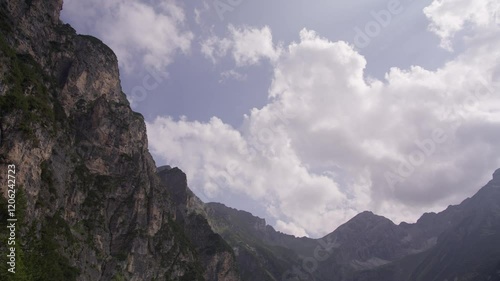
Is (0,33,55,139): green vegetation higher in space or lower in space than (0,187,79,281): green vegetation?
higher

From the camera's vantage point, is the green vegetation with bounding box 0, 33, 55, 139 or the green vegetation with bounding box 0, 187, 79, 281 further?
the green vegetation with bounding box 0, 33, 55, 139

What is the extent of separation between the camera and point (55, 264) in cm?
14975

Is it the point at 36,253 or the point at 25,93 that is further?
the point at 25,93

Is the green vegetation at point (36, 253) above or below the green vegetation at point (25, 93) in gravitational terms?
below

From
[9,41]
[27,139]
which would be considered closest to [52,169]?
[27,139]

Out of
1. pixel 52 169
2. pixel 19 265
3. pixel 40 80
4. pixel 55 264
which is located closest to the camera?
pixel 19 265

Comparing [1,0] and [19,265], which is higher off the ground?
[1,0]

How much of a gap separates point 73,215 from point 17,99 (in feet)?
217

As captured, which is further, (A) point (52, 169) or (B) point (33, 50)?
(B) point (33, 50)

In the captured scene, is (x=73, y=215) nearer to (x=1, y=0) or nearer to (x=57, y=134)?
(x=57, y=134)

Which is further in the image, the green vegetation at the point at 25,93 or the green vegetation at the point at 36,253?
the green vegetation at the point at 25,93

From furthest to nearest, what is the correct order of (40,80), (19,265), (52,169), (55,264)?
1. (40,80)
2. (52,169)
3. (55,264)
4. (19,265)

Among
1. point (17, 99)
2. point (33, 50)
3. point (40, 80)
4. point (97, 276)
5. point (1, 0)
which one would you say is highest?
point (1, 0)

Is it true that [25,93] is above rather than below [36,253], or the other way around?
above
